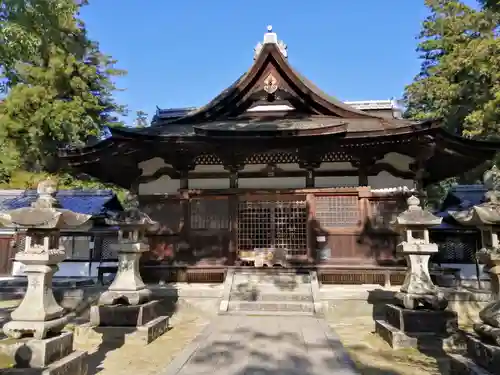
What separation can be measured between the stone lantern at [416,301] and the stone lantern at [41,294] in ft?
18.8

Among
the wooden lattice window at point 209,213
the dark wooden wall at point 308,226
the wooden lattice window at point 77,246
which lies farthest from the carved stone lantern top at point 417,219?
the wooden lattice window at point 77,246

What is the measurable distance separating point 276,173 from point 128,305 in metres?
6.30

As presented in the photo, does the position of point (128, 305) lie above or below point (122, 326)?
above

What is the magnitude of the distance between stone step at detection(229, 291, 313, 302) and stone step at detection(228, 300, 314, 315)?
0.20 metres

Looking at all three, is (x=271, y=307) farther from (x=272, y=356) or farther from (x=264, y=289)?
(x=272, y=356)

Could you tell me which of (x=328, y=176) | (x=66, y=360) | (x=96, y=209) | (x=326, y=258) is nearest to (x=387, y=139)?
(x=328, y=176)

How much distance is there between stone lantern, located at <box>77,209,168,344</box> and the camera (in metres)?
7.73

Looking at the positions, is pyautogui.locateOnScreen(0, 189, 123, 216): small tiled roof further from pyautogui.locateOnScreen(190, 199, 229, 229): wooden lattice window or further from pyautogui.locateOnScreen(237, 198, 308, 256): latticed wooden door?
pyautogui.locateOnScreen(237, 198, 308, 256): latticed wooden door

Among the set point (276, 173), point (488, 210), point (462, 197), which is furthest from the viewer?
point (462, 197)

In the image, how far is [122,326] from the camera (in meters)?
7.79

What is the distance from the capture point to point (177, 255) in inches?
470

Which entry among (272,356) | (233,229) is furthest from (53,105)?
(272,356)

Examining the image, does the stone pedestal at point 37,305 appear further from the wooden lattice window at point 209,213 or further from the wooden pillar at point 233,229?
the wooden lattice window at point 209,213

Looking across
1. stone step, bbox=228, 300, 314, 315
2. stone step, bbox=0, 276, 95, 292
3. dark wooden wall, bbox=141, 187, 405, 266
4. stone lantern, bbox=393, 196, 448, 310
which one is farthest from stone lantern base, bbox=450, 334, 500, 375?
stone step, bbox=0, 276, 95, 292
